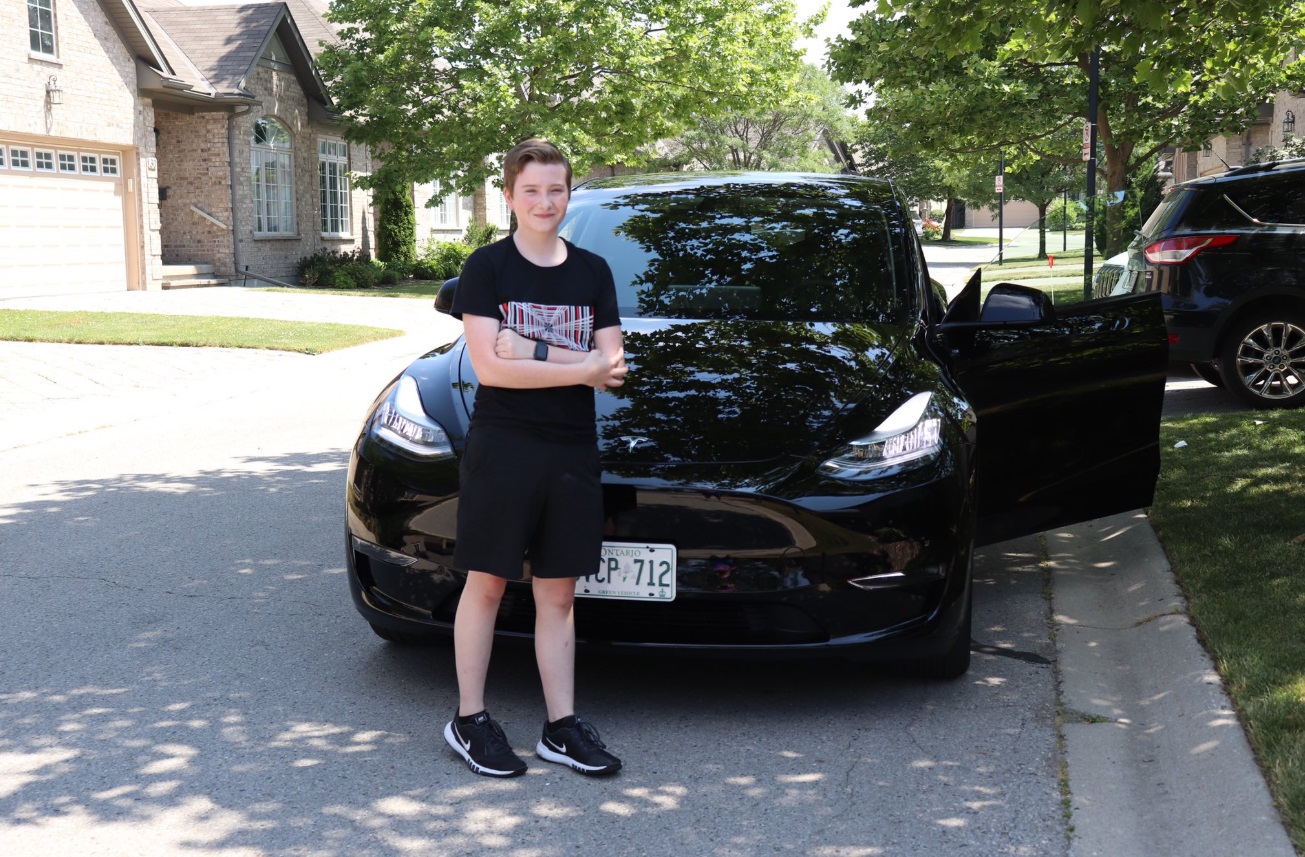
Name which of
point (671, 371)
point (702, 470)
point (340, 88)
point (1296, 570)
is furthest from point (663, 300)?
point (340, 88)

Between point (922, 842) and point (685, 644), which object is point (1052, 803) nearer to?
point (922, 842)

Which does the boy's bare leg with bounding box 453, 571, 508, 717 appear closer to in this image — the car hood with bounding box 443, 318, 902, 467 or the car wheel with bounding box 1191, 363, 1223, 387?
the car hood with bounding box 443, 318, 902, 467

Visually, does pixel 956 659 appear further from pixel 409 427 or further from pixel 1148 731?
pixel 409 427

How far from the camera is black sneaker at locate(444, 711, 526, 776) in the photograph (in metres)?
3.82

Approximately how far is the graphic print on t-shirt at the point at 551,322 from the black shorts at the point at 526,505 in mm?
268

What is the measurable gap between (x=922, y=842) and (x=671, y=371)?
182cm

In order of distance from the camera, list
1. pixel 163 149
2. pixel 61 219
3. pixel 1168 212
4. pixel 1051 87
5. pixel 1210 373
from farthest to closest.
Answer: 1. pixel 163 149
2. pixel 61 219
3. pixel 1051 87
4. pixel 1210 373
5. pixel 1168 212

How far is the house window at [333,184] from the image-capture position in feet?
102

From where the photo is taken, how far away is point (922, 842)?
344 cm

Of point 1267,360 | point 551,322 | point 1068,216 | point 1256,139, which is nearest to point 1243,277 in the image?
point 1267,360

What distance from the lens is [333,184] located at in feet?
104

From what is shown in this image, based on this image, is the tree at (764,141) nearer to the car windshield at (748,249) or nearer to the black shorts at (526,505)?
the car windshield at (748,249)

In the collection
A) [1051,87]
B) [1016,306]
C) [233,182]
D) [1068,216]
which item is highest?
A: [1051,87]

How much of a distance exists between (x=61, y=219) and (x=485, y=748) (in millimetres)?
22078
